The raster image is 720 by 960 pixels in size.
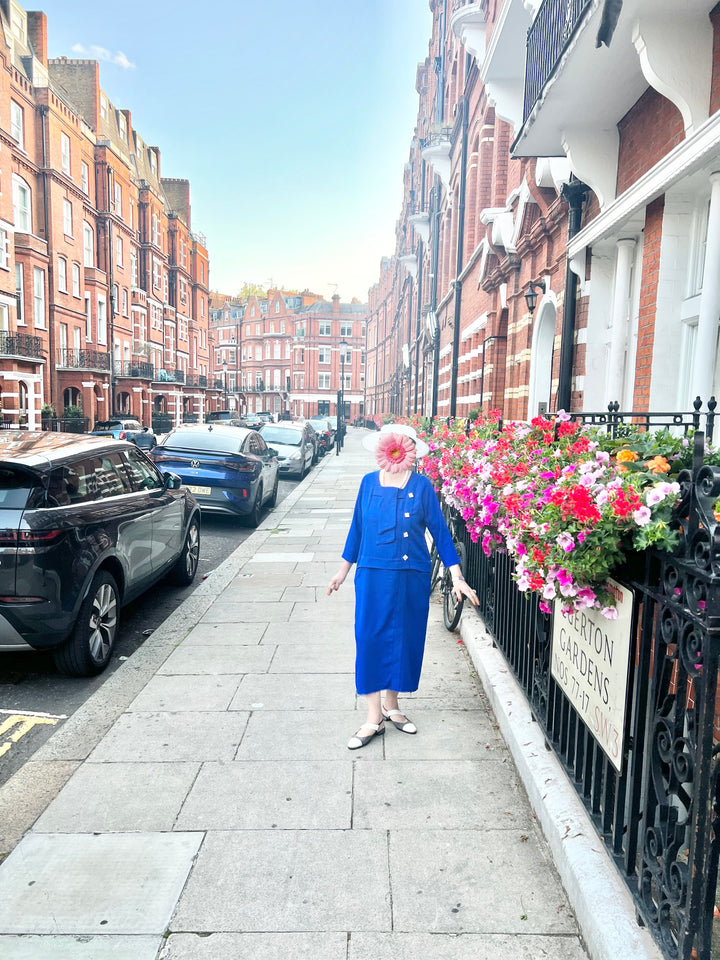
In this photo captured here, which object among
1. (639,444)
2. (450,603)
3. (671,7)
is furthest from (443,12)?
(639,444)

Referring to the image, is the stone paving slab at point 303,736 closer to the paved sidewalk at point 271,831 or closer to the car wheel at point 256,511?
the paved sidewalk at point 271,831

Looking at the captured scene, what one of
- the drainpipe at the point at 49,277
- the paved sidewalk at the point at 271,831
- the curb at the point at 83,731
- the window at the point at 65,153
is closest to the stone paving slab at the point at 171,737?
the paved sidewalk at the point at 271,831

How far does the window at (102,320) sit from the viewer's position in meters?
41.1

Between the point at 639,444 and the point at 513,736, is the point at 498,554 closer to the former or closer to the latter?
the point at 513,736

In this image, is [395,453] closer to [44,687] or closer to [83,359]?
[44,687]

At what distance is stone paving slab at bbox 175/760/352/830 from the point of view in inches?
121

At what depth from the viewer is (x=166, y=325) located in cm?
5550

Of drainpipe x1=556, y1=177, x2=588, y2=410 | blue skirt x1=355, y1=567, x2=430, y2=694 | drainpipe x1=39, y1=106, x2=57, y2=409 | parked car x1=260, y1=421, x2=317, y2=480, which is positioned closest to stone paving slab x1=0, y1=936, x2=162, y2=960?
blue skirt x1=355, y1=567, x2=430, y2=694

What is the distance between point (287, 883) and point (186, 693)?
209 centimetres

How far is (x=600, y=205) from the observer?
748 centimetres

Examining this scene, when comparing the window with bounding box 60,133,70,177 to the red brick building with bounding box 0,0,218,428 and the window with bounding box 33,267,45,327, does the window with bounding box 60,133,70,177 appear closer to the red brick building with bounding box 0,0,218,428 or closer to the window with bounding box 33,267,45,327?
the red brick building with bounding box 0,0,218,428

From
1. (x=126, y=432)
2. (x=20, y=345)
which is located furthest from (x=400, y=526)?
(x=20, y=345)

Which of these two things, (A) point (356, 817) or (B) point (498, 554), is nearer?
(A) point (356, 817)

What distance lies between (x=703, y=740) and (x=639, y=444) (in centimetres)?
131
